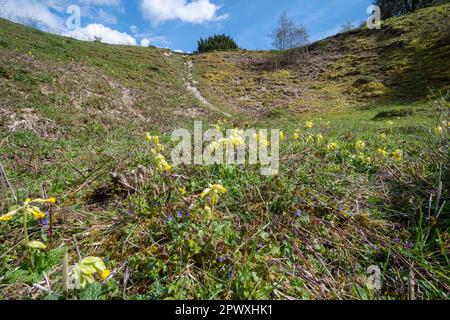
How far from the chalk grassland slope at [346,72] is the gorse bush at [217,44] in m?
10.8

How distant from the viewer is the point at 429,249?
1.90 metres

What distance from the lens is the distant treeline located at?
4070 centimetres

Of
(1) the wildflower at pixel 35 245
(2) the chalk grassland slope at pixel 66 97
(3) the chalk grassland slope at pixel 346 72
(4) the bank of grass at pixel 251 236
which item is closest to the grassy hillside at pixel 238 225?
(4) the bank of grass at pixel 251 236

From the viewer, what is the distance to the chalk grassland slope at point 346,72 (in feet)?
73.3

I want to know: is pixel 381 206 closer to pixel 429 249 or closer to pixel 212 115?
pixel 429 249

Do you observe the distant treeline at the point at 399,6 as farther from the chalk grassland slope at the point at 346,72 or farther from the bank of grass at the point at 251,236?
the bank of grass at the point at 251,236

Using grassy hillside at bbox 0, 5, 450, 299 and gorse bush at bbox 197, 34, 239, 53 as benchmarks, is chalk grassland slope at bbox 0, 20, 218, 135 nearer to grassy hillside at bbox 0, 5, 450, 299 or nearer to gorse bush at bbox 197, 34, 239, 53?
grassy hillside at bbox 0, 5, 450, 299

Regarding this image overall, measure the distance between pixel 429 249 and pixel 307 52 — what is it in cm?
4182

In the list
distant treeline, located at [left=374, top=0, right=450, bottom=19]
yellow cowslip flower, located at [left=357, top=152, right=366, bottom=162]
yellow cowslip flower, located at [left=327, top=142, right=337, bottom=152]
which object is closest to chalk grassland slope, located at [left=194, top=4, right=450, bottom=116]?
distant treeline, located at [left=374, top=0, right=450, bottom=19]

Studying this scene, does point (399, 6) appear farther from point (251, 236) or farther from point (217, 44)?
point (251, 236)

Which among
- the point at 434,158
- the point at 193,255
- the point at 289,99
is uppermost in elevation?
the point at 289,99

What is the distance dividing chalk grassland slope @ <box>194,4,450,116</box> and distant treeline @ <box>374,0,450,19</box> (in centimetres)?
1179

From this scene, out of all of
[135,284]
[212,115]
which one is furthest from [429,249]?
[212,115]

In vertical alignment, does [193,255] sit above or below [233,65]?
below
